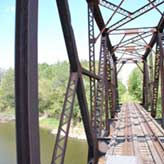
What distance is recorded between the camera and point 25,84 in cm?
204

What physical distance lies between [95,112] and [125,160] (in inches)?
106

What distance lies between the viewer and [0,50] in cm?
209

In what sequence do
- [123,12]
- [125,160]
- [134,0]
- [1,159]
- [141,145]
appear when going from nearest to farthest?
[125,160]
[141,145]
[123,12]
[134,0]
[1,159]

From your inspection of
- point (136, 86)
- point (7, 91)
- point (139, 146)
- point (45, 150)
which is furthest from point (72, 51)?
point (136, 86)

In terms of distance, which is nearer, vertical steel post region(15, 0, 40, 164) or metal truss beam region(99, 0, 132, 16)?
vertical steel post region(15, 0, 40, 164)

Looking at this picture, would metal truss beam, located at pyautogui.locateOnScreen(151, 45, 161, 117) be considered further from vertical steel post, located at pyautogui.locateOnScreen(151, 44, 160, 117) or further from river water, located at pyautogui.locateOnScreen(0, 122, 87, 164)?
river water, located at pyautogui.locateOnScreen(0, 122, 87, 164)

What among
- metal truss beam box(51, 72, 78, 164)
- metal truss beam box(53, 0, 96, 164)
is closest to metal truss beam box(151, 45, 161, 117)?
metal truss beam box(53, 0, 96, 164)

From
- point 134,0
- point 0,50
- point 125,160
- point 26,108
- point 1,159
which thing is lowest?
point 1,159

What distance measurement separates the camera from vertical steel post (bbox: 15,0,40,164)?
2.02m

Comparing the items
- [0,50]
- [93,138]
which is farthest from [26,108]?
[93,138]

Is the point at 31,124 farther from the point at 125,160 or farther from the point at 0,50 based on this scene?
the point at 125,160

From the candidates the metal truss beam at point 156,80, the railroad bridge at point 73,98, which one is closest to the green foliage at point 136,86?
the metal truss beam at point 156,80

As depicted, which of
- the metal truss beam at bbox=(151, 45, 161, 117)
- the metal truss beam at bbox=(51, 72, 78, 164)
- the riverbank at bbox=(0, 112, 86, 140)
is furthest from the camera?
the riverbank at bbox=(0, 112, 86, 140)

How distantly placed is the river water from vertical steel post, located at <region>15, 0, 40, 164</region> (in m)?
8.02
